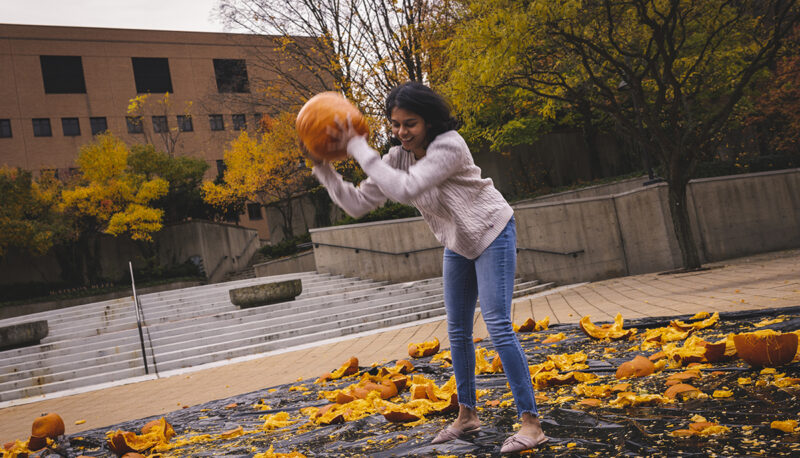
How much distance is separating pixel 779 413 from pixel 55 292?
30.3 metres

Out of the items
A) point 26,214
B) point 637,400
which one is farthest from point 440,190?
point 26,214

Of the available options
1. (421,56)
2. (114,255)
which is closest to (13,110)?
(114,255)

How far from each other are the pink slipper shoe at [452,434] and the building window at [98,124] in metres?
41.0

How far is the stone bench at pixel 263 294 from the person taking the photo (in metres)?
12.4

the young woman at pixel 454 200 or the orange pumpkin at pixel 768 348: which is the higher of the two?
the young woman at pixel 454 200

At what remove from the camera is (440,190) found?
2.65 meters

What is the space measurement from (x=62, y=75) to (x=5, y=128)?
508 centimetres

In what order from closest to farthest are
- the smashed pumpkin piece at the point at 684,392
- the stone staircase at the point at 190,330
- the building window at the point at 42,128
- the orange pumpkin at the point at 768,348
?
the smashed pumpkin piece at the point at 684,392
the orange pumpkin at the point at 768,348
the stone staircase at the point at 190,330
the building window at the point at 42,128

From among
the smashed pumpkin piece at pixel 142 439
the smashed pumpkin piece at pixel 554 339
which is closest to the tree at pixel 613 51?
the smashed pumpkin piece at pixel 554 339

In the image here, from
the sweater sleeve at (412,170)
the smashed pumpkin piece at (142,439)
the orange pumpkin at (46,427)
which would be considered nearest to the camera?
the sweater sleeve at (412,170)

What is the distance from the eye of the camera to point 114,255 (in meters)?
29.8

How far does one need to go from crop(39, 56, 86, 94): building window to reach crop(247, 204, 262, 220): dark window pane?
13.5m

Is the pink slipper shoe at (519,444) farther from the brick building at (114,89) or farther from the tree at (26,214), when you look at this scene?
the brick building at (114,89)

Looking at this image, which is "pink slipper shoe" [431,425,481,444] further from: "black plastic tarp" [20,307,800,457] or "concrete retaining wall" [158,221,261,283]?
"concrete retaining wall" [158,221,261,283]
